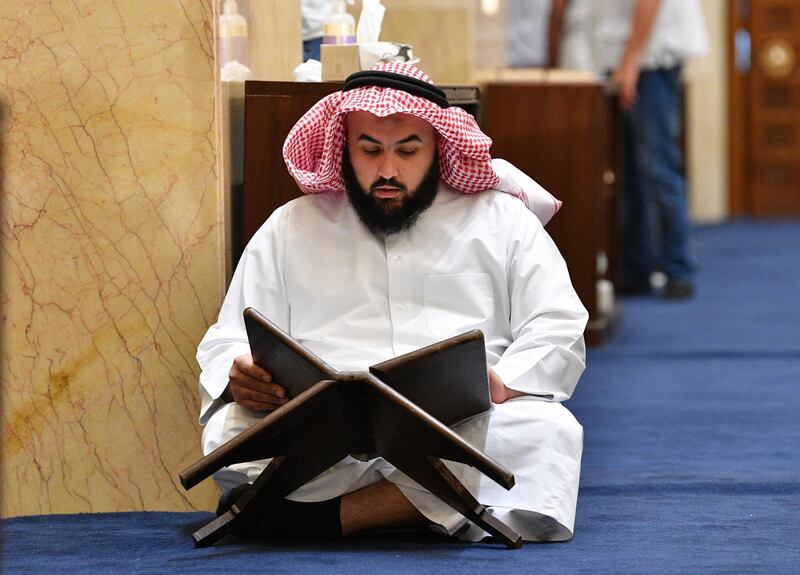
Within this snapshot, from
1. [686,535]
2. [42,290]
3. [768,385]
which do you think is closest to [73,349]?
[42,290]

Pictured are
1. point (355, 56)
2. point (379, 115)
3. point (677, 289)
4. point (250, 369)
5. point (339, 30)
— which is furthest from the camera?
point (677, 289)

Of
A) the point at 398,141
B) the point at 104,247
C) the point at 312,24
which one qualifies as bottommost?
the point at 104,247

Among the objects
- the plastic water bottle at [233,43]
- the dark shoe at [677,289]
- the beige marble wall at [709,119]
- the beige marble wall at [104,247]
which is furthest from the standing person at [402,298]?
the beige marble wall at [709,119]

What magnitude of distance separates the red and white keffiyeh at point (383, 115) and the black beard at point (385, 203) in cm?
5

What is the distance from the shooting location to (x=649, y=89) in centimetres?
777

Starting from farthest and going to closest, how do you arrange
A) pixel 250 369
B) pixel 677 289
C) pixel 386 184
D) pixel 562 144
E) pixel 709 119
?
pixel 709 119
pixel 677 289
pixel 562 144
pixel 386 184
pixel 250 369

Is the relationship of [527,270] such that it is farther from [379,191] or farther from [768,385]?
[768,385]

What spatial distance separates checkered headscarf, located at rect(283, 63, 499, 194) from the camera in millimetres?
3367

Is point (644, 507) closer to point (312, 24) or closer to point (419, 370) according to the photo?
point (419, 370)

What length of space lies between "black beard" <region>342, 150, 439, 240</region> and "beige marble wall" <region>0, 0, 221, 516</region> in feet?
1.20

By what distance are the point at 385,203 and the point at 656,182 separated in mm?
4791

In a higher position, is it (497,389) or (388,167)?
(388,167)

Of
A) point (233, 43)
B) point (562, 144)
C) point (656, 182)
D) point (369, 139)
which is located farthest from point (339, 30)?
point (656, 182)

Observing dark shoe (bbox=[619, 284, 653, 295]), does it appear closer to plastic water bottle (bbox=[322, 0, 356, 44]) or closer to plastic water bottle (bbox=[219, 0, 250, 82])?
plastic water bottle (bbox=[322, 0, 356, 44])
